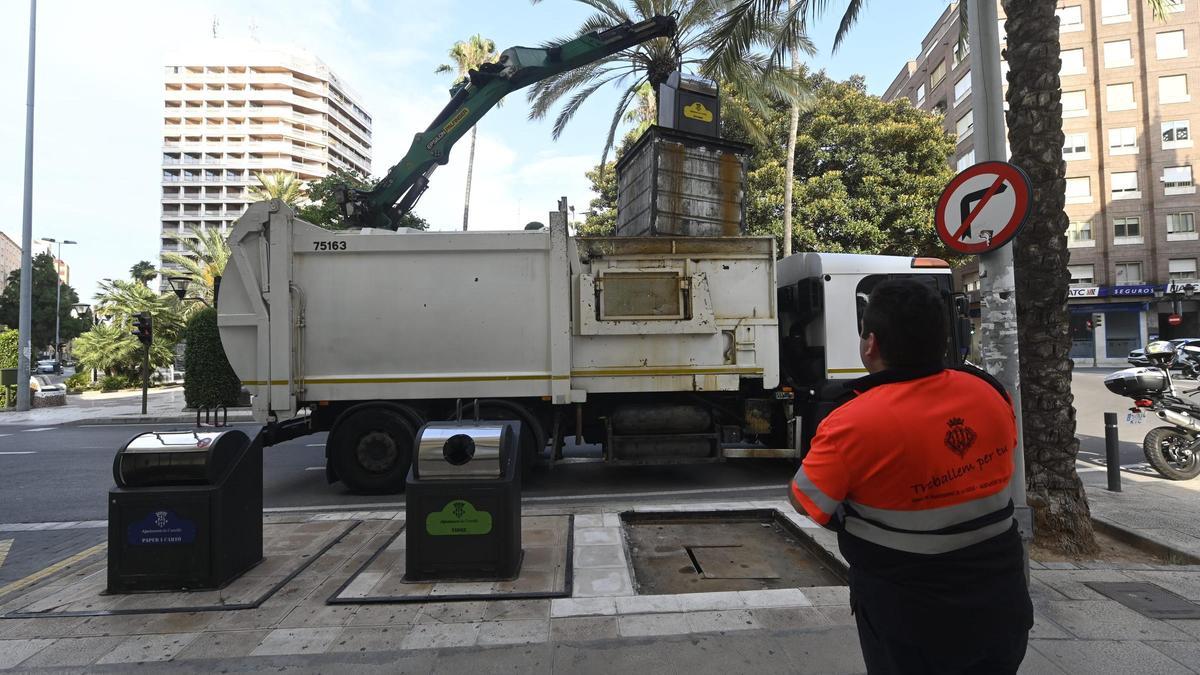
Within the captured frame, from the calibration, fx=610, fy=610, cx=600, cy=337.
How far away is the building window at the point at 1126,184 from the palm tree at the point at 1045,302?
3831 cm

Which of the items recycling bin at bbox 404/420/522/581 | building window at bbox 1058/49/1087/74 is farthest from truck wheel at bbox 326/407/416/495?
building window at bbox 1058/49/1087/74

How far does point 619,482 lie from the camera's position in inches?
305

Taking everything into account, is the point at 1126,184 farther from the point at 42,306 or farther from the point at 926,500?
the point at 42,306

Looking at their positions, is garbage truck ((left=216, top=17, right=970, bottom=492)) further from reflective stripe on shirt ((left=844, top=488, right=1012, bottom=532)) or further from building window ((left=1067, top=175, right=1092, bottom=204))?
building window ((left=1067, top=175, right=1092, bottom=204))

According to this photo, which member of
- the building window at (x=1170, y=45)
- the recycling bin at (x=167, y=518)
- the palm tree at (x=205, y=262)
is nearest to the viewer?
the recycling bin at (x=167, y=518)

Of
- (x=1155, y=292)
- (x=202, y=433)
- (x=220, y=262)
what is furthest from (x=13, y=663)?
(x=1155, y=292)

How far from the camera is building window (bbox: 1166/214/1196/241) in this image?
32.7m

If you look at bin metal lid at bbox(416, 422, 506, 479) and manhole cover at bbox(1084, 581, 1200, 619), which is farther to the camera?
bin metal lid at bbox(416, 422, 506, 479)

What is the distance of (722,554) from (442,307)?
3974 mm

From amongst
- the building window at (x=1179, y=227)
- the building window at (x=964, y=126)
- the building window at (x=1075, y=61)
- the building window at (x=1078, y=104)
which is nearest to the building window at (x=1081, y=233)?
the building window at (x=1179, y=227)

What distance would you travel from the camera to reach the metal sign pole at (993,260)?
3807mm

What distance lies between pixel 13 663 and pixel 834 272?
7.56 m

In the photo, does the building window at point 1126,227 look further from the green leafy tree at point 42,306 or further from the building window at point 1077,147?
the green leafy tree at point 42,306

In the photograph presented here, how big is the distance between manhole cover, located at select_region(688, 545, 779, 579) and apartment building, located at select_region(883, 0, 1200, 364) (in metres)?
35.6
